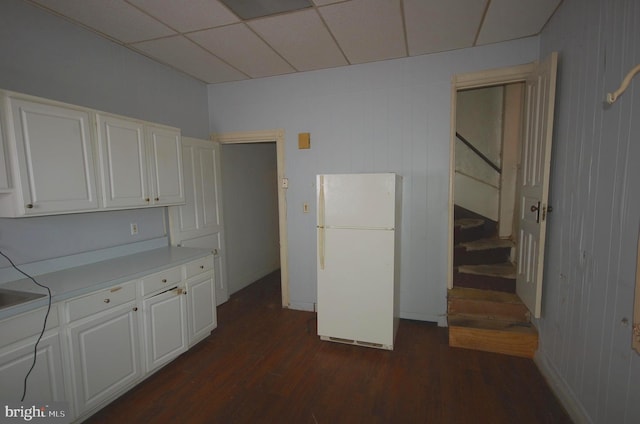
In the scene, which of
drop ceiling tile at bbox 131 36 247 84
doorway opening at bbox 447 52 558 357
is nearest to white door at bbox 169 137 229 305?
drop ceiling tile at bbox 131 36 247 84

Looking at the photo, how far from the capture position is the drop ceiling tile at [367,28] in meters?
2.03

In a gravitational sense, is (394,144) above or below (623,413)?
above

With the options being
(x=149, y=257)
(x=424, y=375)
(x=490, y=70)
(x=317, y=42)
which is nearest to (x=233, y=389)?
(x=149, y=257)

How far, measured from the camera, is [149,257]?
96.5 inches

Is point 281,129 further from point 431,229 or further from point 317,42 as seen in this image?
point 431,229

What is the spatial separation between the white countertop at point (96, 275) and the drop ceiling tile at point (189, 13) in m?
1.85

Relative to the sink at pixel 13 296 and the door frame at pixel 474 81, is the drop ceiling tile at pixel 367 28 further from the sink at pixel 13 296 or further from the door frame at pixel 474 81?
the sink at pixel 13 296

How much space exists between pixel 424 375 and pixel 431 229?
1.31 metres

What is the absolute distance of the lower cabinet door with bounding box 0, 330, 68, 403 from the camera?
55.2 inches

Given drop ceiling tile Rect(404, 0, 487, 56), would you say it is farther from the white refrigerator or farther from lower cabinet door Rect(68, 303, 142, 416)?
lower cabinet door Rect(68, 303, 142, 416)

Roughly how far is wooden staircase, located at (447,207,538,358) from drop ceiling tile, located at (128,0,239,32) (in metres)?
3.04

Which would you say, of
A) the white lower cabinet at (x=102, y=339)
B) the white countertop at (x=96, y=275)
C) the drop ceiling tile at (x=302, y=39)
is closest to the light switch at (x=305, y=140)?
the drop ceiling tile at (x=302, y=39)

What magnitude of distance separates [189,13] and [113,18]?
1.89ft

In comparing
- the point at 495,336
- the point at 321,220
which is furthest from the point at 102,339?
the point at 495,336
